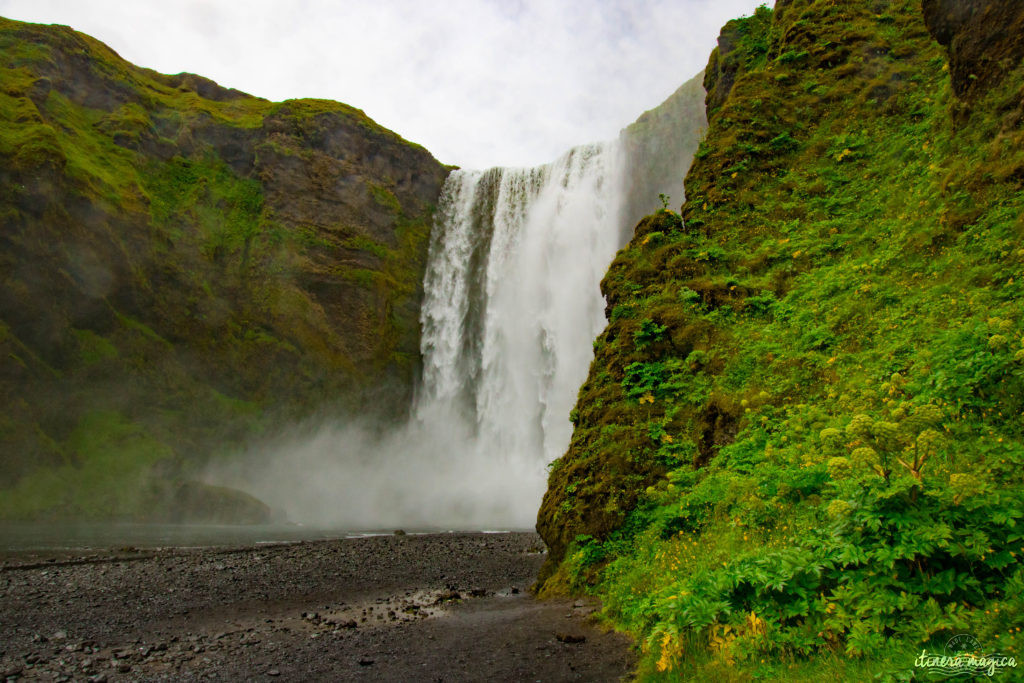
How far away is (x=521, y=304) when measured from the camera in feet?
132

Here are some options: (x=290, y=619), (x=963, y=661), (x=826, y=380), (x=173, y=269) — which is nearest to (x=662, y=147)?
(x=173, y=269)

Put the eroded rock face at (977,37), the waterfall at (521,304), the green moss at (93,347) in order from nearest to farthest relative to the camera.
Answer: the eroded rock face at (977,37) → the green moss at (93,347) → the waterfall at (521,304)

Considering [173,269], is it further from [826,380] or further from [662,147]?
[826,380]

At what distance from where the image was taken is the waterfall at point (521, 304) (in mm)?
36125

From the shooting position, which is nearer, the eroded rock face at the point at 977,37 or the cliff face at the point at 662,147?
the eroded rock face at the point at 977,37

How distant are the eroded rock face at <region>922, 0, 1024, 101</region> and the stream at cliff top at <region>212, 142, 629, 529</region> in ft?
83.4

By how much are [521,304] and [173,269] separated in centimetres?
2325

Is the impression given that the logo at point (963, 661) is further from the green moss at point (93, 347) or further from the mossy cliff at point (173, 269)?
the green moss at point (93, 347)

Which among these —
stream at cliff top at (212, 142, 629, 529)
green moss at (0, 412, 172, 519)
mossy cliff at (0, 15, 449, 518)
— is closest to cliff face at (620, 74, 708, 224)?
stream at cliff top at (212, 142, 629, 529)

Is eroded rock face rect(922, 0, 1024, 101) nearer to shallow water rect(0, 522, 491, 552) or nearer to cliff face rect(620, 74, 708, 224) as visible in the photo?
shallow water rect(0, 522, 491, 552)

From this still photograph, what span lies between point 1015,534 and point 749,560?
Result: 172 cm

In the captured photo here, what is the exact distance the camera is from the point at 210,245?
40.8 meters

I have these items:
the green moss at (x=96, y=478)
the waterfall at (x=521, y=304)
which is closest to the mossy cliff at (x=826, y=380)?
the waterfall at (x=521, y=304)

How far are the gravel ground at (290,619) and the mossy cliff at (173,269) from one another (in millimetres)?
18406
